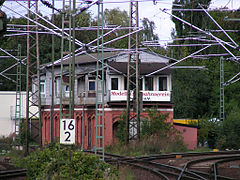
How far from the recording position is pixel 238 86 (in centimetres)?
6412

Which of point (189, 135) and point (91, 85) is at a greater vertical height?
point (91, 85)

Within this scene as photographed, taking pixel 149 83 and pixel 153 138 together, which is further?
pixel 149 83

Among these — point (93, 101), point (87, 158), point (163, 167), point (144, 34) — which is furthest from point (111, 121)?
point (144, 34)

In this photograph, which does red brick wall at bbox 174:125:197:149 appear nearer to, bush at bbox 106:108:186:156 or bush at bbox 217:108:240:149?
bush at bbox 217:108:240:149

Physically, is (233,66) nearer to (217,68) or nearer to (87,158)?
(217,68)

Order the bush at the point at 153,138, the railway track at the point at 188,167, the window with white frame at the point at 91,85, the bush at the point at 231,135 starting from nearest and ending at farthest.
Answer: the railway track at the point at 188,167
the bush at the point at 153,138
the bush at the point at 231,135
the window with white frame at the point at 91,85

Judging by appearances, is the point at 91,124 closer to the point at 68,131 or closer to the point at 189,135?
the point at 189,135

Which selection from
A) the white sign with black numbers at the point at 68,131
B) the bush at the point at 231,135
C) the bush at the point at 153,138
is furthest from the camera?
the bush at the point at 231,135

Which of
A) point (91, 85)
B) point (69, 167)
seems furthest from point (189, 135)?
point (69, 167)

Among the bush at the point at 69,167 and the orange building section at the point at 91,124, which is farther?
the orange building section at the point at 91,124

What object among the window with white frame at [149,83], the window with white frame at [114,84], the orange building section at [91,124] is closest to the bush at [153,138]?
the orange building section at [91,124]

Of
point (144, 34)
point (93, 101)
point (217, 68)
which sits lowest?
point (93, 101)

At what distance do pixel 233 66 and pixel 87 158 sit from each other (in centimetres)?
5380

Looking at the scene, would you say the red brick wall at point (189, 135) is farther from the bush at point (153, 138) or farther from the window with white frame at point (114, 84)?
the window with white frame at point (114, 84)
